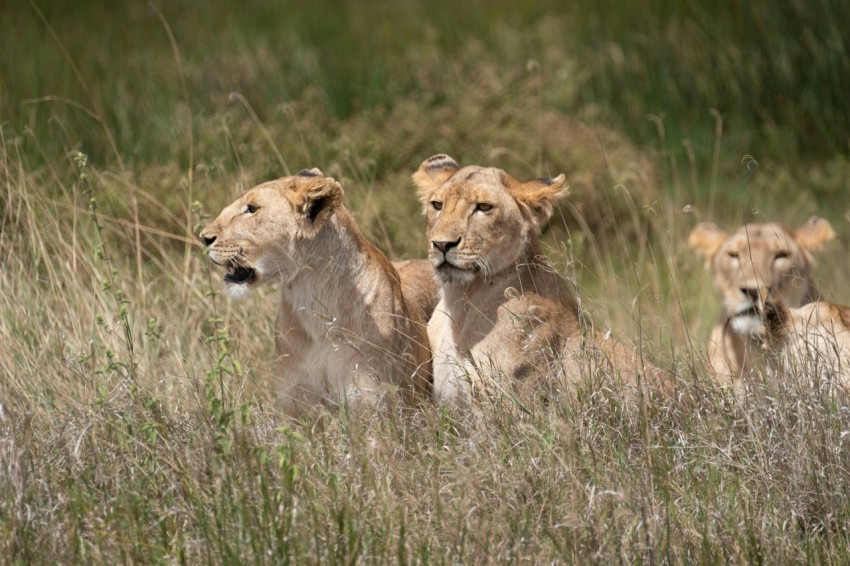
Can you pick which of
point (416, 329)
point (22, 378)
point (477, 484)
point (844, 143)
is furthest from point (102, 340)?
point (844, 143)

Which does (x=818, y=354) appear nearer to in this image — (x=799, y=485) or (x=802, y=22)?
(x=799, y=485)

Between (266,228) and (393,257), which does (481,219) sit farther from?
(393,257)

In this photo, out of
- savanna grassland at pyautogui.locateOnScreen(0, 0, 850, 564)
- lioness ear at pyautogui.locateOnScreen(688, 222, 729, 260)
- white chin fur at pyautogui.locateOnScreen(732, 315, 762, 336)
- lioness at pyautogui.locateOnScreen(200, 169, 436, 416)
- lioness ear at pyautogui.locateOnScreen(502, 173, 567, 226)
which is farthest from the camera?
lioness ear at pyautogui.locateOnScreen(688, 222, 729, 260)

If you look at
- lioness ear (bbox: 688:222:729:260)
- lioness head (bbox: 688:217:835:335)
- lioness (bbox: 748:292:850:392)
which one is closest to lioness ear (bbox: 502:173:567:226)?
lioness (bbox: 748:292:850:392)

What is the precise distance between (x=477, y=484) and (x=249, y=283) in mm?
1385

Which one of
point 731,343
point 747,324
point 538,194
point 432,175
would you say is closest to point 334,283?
point 432,175

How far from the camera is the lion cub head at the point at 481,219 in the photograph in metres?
5.25

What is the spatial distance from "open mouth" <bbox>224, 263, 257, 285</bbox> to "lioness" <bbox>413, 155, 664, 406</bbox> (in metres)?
0.69

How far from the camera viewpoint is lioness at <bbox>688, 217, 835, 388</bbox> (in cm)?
606

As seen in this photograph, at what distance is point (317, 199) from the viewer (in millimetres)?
5316

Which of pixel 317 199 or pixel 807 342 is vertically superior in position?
pixel 807 342

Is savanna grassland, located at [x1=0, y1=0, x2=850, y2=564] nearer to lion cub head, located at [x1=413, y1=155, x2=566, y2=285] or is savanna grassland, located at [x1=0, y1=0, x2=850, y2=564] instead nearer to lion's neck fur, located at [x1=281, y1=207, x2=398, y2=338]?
lion cub head, located at [x1=413, y1=155, x2=566, y2=285]

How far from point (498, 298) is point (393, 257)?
7.02ft

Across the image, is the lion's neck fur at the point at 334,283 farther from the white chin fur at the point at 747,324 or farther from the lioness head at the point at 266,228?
the white chin fur at the point at 747,324
